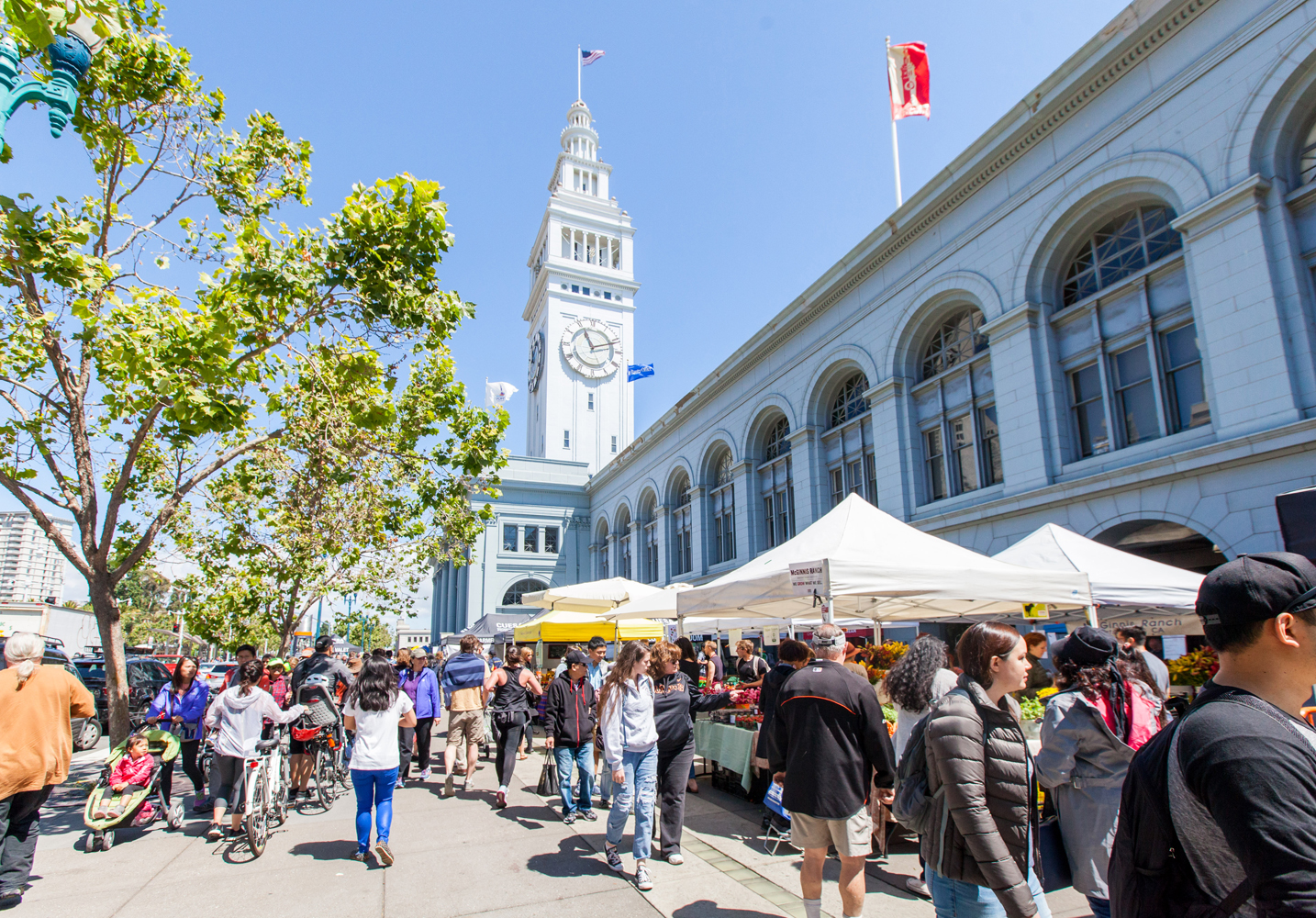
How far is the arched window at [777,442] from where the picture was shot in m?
27.6

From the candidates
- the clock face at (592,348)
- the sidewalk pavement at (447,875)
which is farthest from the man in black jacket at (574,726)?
the clock face at (592,348)

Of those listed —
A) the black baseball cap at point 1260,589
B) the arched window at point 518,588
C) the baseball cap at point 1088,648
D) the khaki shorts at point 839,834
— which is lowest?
the khaki shorts at point 839,834

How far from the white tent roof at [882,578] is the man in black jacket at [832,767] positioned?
9.90ft

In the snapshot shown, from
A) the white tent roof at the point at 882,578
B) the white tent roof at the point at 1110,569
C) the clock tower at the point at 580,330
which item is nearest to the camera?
the white tent roof at the point at 882,578

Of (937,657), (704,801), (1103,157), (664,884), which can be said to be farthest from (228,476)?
(1103,157)

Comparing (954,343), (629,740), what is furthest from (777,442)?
(629,740)

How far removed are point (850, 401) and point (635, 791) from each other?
62.2 feet

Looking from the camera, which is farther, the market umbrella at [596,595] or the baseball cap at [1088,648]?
the market umbrella at [596,595]

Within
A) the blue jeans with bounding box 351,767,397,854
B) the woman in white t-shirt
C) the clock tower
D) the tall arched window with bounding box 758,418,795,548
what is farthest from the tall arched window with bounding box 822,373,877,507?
the clock tower

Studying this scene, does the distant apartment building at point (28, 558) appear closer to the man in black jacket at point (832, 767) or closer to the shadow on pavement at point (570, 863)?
the shadow on pavement at point (570, 863)

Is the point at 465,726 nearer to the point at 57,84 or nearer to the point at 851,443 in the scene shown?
the point at 57,84

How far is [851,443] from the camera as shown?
76.7ft

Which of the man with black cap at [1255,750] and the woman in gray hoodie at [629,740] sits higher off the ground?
the man with black cap at [1255,750]

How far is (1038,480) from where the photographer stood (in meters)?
15.8
